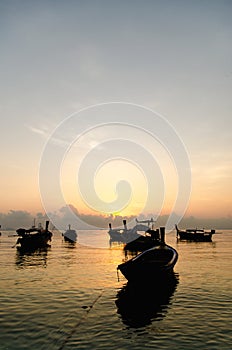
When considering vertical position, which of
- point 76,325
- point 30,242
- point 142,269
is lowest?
point 76,325

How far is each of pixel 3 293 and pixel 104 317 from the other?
10.7 meters

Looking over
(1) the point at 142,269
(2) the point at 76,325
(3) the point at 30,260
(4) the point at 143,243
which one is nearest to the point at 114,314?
(2) the point at 76,325

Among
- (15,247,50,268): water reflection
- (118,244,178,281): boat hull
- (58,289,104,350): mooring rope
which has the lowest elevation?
(58,289,104,350): mooring rope

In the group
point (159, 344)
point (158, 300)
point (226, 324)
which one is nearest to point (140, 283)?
point (158, 300)

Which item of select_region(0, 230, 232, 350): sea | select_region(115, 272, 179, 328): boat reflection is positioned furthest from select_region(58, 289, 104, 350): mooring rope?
select_region(115, 272, 179, 328): boat reflection

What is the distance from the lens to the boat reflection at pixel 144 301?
17.6m

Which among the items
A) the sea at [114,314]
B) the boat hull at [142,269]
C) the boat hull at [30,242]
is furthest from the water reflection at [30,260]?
the boat hull at [142,269]

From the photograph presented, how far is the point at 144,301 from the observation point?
21.6 meters

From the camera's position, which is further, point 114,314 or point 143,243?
point 143,243

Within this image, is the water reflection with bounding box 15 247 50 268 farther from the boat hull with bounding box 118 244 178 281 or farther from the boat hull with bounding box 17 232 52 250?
the boat hull with bounding box 118 244 178 281

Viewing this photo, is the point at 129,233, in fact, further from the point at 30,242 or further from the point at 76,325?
the point at 76,325

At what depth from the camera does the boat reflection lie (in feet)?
57.8

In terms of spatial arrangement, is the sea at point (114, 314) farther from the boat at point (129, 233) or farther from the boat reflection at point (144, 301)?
the boat at point (129, 233)

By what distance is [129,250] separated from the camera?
3002 inches
